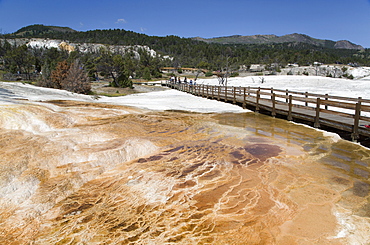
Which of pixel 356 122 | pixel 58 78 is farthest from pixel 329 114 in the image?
pixel 58 78

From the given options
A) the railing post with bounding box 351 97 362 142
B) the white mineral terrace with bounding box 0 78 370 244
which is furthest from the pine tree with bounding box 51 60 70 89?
the railing post with bounding box 351 97 362 142

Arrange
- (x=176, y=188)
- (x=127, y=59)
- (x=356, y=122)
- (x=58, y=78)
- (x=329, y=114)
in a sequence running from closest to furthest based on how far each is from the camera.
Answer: (x=176, y=188) → (x=356, y=122) → (x=329, y=114) → (x=58, y=78) → (x=127, y=59)

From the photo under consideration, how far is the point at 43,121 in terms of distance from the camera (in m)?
9.77

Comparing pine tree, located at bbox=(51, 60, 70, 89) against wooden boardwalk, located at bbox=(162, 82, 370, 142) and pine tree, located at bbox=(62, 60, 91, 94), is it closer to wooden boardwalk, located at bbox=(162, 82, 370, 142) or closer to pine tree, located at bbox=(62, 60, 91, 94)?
pine tree, located at bbox=(62, 60, 91, 94)

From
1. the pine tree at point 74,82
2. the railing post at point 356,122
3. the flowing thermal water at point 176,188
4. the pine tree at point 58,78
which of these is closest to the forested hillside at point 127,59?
the pine tree at point 58,78

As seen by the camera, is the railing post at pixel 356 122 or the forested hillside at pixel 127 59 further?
the forested hillside at pixel 127 59

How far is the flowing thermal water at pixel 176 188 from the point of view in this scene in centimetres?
386

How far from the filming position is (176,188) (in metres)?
5.20

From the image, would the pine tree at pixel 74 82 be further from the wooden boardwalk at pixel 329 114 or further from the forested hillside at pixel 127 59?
the wooden boardwalk at pixel 329 114

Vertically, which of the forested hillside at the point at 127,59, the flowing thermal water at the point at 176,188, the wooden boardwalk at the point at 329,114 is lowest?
the flowing thermal water at the point at 176,188

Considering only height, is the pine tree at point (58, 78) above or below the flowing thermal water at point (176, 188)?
above

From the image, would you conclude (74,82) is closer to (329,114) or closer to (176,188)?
(329,114)

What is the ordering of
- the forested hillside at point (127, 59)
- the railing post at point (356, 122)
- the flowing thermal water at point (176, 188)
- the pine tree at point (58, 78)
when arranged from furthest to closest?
the forested hillside at point (127, 59)
the pine tree at point (58, 78)
the railing post at point (356, 122)
the flowing thermal water at point (176, 188)

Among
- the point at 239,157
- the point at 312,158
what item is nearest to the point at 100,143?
the point at 239,157
